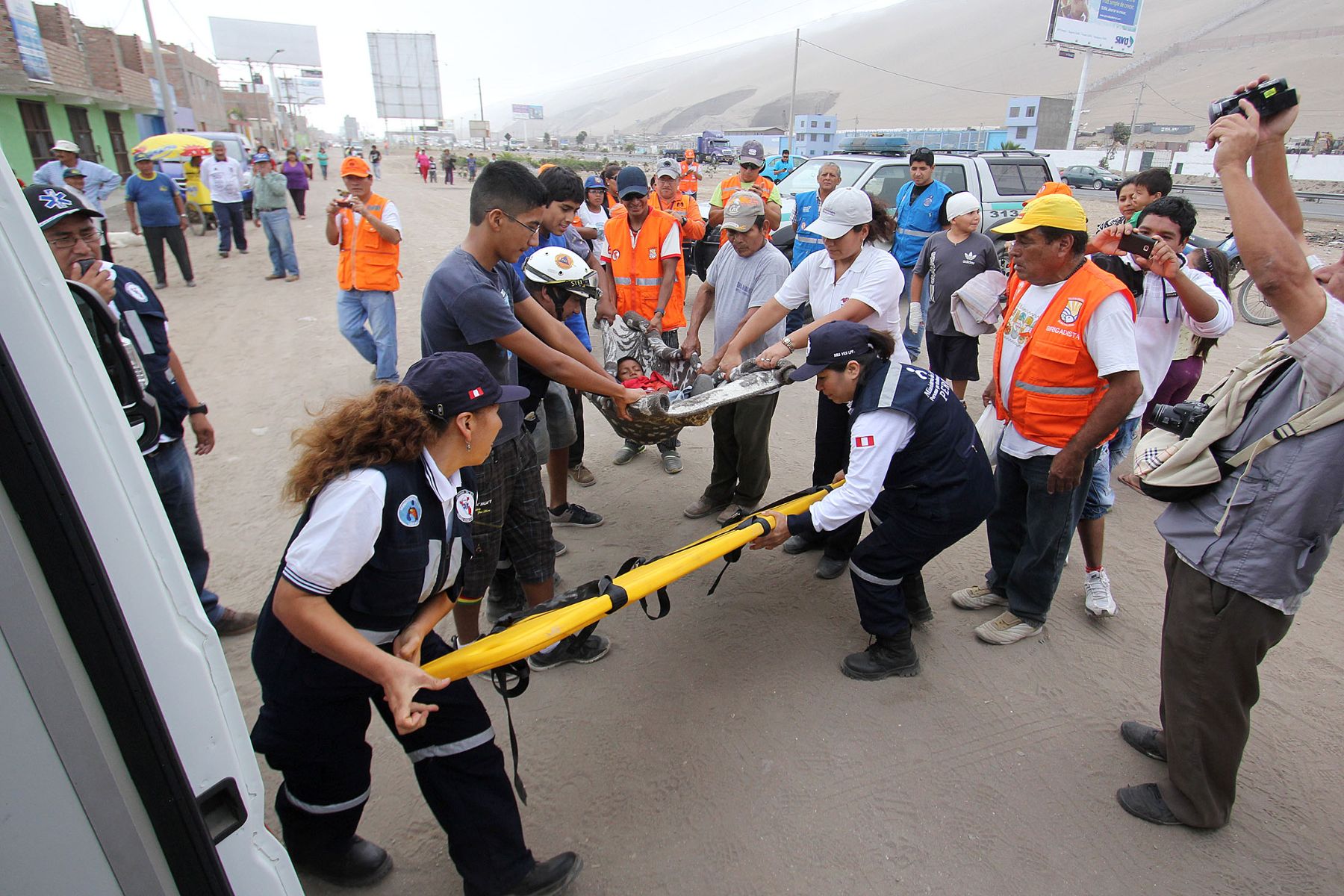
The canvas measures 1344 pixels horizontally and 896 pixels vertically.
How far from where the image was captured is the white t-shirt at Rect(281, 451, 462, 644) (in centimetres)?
166

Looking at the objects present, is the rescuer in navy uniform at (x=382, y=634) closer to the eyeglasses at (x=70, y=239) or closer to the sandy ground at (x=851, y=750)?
the sandy ground at (x=851, y=750)

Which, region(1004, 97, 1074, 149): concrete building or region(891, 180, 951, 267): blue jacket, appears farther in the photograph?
region(1004, 97, 1074, 149): concrete building

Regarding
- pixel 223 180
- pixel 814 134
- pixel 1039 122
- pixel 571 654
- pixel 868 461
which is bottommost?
pixel 571 654

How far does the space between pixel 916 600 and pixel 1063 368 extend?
1.36 m

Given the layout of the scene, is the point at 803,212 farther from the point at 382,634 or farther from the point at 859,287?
the point at 382,634

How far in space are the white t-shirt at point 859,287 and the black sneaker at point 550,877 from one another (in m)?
2.71

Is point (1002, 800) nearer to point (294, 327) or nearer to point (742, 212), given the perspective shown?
point (742, 212)

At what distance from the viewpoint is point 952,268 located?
563cm

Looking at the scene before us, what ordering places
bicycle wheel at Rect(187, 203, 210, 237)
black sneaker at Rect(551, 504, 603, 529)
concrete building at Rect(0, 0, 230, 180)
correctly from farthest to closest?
concrete building at Rect(0, 0, 230, 180), bicycle wheel at Rect(187, 203, 210, 237), black sneaker at Rect(551, 504, 603, 529)

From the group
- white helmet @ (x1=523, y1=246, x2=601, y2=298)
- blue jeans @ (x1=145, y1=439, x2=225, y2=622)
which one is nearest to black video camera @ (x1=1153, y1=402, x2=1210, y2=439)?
white helmet @ (x1=523, y1=246, x2=601, y2=298)

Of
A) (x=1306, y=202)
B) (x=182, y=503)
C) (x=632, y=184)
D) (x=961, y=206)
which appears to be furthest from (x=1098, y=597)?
(x=1306, y=202)

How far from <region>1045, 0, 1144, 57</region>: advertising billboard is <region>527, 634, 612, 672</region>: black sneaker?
5260 cm

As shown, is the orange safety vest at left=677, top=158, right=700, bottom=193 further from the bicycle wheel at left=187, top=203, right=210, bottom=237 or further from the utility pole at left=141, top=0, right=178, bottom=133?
the utility pole at left=141, top=0, right=178, bottom=133

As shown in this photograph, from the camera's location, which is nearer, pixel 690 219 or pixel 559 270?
pixel 559 270
